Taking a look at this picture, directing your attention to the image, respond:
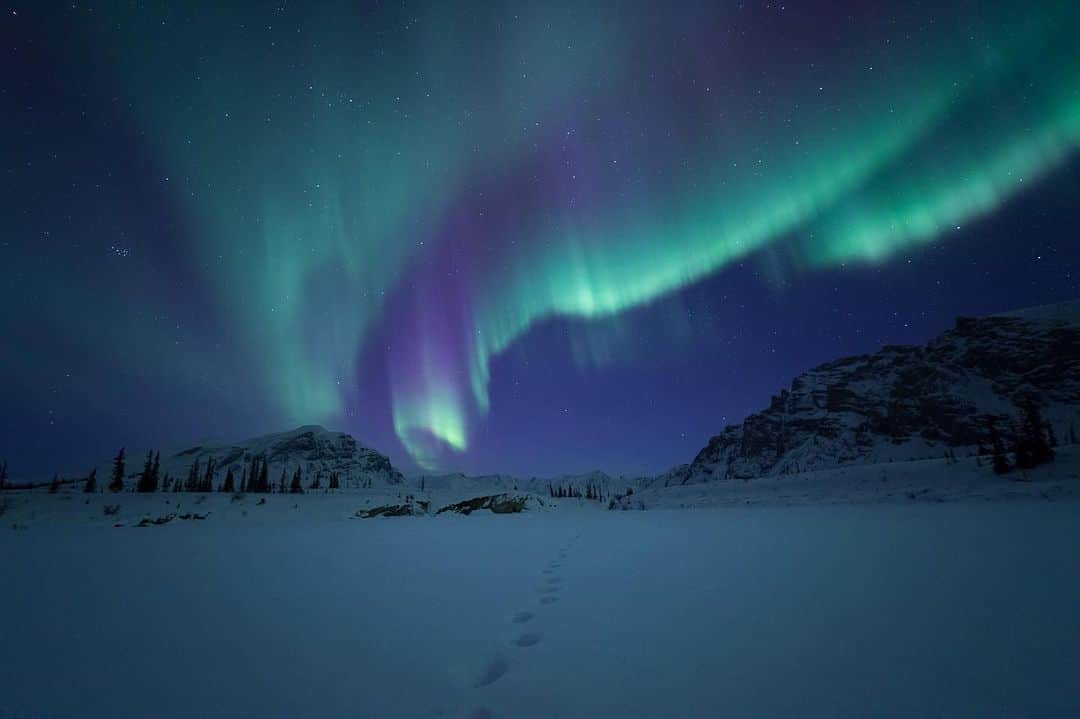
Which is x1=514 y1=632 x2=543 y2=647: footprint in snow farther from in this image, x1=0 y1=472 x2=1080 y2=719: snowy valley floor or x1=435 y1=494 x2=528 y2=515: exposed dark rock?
x1=435 y1=494 x2=528 y2=515: exposed dark rock

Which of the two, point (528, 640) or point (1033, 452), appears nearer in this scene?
point (528, 640)

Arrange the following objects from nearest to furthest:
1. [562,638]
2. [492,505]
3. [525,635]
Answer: [562,638]
[525,635]
[492,505]

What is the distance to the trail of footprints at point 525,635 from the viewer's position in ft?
9.46

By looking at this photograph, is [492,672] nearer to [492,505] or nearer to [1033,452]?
[1033,452]

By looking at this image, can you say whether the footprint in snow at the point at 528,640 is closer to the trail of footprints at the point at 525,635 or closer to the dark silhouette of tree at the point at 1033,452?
the trail of footprints at the point at 525,635

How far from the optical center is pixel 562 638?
3.70 metres

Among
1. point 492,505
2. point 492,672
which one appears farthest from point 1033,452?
point 492,505

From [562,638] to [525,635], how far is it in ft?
1.36

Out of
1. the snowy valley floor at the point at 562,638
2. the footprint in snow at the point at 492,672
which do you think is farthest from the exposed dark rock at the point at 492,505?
the footprint in snow at the point at 492,672

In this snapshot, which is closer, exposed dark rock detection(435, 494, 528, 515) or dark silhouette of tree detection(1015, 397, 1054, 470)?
dark silhouette of tree detection(1015, 397, 1054, 470)

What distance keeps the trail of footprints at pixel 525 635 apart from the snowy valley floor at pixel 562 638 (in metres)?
0.02

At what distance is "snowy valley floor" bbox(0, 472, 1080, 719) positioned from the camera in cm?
246

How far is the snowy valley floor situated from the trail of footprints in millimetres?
23

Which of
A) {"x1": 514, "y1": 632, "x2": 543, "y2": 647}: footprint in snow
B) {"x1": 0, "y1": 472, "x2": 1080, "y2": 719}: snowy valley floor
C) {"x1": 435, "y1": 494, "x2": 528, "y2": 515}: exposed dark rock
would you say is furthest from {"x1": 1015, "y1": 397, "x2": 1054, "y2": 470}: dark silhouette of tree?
{"x1": 435, "y1": 494, "x2": 528, "y2": 515}: exposed dark rock
